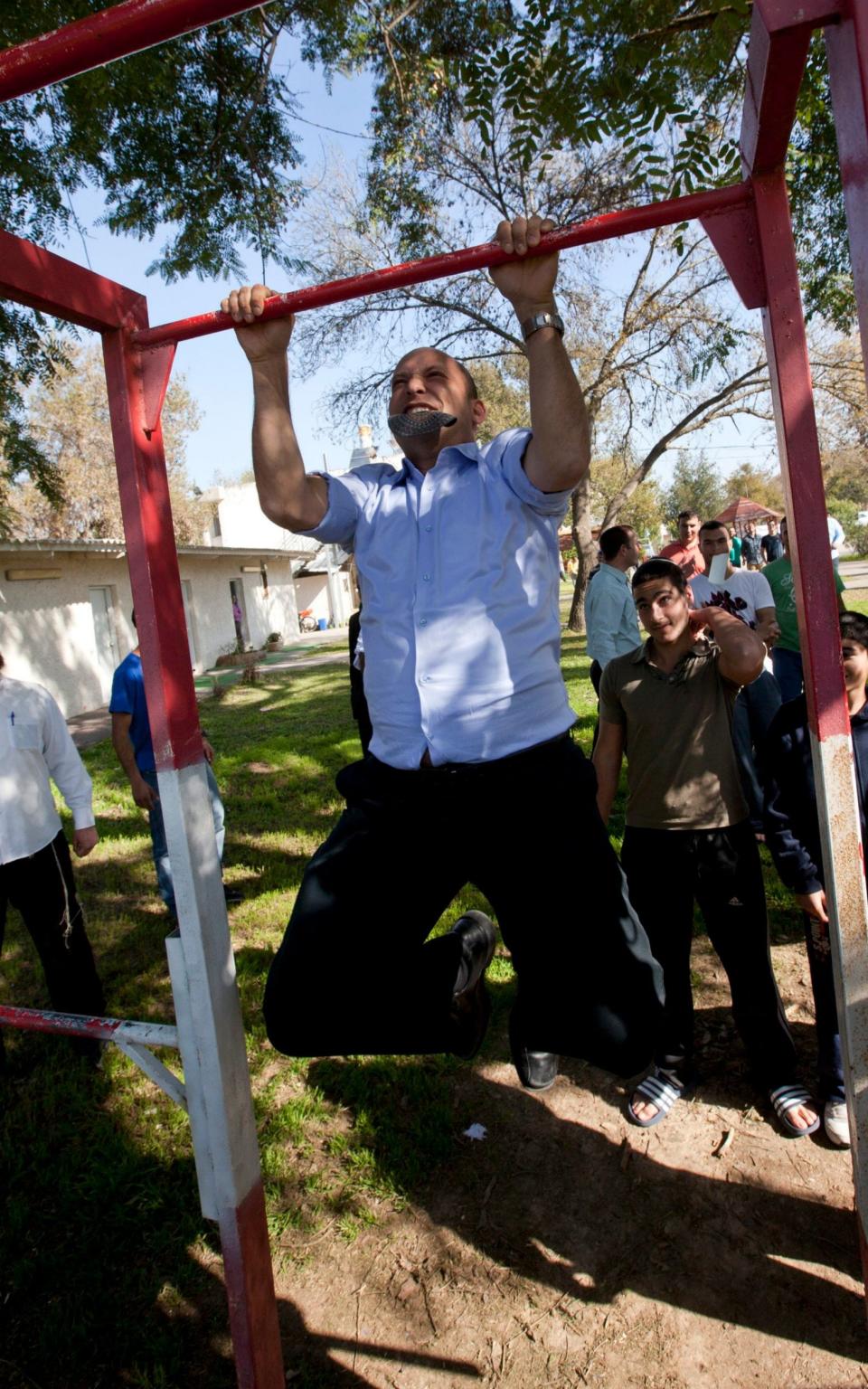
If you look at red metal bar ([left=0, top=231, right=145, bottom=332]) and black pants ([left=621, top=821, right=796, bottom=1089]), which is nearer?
red metal bar ([left=0, top=231, right=145, bottom=332])

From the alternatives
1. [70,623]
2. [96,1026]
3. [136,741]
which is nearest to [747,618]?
[136,741]

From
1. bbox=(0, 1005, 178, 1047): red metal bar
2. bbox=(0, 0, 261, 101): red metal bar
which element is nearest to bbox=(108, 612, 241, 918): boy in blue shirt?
bbox=(0, 1005, 178, 1047): red metal bar

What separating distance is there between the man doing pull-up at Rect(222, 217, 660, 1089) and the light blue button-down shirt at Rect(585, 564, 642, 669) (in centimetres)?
332

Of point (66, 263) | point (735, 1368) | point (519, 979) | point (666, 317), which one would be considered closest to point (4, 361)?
point (66, 263)

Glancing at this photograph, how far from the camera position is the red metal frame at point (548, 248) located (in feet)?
4.84

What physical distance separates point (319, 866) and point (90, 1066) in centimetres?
234

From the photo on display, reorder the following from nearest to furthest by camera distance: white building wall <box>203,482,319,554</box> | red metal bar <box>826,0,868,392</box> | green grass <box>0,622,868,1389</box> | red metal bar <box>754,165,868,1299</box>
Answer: red metal bar <box>826,0,868,392</box> < red metal bar <box>754,165,868,1299</box> < green grass <box>0,622,868,1389</box> < white building wall <box>203,482,319,554</box>

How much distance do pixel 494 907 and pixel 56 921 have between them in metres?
2.47

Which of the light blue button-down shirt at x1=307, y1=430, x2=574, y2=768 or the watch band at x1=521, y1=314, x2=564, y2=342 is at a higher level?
the watch band at x1=521, y1=314, x2=564, y2=342

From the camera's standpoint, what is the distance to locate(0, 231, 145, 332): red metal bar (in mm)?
1794

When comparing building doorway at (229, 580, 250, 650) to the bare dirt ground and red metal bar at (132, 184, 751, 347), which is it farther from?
red metal bar at (132, 184, 751, 347)

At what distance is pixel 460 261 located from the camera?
72.8 inches

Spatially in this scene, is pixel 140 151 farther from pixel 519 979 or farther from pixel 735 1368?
pixel 735 1368

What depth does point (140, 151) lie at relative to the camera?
515 centimetres
